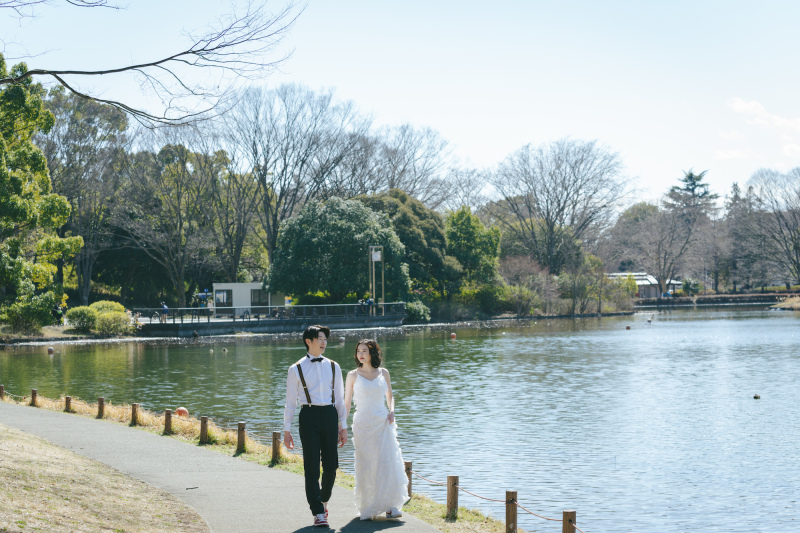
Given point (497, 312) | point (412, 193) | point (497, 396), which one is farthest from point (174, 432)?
point (412, 193)

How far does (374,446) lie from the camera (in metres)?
7.46

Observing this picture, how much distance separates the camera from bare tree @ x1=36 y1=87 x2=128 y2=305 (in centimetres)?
5041

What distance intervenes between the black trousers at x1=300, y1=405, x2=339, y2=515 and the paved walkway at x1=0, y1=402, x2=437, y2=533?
0.32 meters

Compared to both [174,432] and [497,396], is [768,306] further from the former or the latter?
[174,432]

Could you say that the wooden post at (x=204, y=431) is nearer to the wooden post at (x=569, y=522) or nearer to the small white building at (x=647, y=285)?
the wooden post at (x=569, y=522)

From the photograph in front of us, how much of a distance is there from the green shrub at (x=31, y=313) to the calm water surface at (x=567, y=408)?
2.78 metres

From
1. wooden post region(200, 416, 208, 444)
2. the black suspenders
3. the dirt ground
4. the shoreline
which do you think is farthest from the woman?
the shoreline

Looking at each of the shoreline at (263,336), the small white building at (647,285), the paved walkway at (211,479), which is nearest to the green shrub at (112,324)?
the shoreline at (263,336)

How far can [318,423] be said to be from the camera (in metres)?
7.21

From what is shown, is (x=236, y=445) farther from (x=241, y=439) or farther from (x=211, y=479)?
(x=211, y=479)

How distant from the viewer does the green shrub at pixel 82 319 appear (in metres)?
44.2

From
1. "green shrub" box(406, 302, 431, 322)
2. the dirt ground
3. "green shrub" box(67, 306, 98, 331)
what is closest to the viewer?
the dirt ground

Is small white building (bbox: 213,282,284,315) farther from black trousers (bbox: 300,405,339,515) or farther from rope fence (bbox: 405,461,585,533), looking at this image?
black trousers (bbox: 300,405,339,515)

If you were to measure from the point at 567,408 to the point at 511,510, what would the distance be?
44.5 feet
